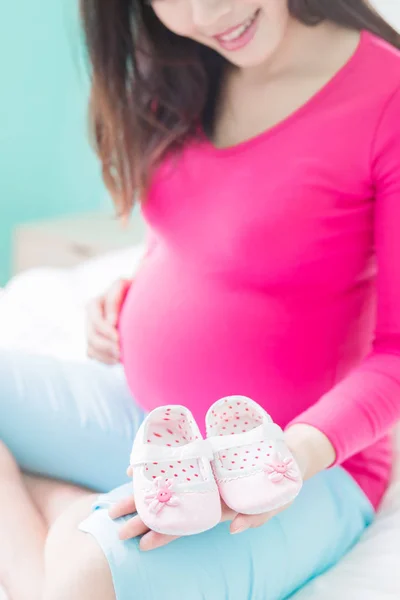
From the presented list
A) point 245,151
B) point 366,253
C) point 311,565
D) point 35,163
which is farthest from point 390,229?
point 35,163

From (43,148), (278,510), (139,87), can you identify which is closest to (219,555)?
(278,510)

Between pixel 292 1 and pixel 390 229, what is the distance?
0.30 meters

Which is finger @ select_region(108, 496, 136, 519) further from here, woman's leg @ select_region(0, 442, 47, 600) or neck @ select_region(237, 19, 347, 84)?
neck @ select_region(237, 19, 347, 84)

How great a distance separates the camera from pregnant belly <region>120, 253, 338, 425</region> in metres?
0.91

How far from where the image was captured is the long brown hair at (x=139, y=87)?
101 cm

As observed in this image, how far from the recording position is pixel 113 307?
110 cm

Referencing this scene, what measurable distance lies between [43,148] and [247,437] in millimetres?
1593

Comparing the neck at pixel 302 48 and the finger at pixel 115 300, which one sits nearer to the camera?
the neck at pixel 302 48

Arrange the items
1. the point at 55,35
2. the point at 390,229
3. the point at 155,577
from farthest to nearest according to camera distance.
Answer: the point at 55,35 < the point at 390,229 < the point at 155,577

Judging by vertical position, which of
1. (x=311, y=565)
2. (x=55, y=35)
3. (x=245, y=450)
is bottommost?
(x=311, y=565)

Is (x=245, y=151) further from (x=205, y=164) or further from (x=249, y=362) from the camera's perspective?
(x=249, y=362)

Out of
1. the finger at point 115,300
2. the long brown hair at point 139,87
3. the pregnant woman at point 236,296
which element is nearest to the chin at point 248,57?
the pregnant woman at point 236,296

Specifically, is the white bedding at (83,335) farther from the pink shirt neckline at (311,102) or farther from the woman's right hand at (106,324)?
the pink shirt neckline at (311,102)

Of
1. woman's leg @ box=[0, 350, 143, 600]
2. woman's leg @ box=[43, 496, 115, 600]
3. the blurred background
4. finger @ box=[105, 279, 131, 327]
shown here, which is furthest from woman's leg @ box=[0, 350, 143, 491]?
the blurred background
